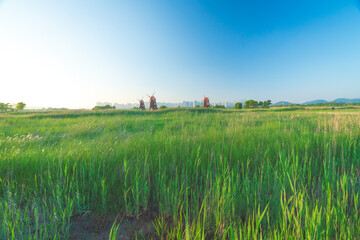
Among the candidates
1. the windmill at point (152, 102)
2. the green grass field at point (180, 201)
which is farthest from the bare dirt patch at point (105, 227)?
the windmill at point (152, 102)

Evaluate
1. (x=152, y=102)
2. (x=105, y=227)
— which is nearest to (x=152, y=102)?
(x=152, y=102)

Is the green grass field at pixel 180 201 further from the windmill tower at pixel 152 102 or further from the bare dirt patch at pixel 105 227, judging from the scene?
the windmill tower at pixel 152 102

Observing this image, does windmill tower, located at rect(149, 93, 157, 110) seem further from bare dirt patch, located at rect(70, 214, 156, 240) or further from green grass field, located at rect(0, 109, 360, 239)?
bare dirt patch, located at rect(70, 214, 156, 240)

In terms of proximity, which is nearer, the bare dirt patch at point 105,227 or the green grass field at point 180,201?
the green grass field at point 180,201

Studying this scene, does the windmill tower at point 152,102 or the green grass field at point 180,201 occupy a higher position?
the windmill tower at point 152,102

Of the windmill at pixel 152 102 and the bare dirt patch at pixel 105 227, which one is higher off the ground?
the windmill at pixel 152 102

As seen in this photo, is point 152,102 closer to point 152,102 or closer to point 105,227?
point 152,102

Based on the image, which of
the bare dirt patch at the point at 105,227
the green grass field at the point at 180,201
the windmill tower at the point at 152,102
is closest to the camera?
the green grass field at the point at 180,201

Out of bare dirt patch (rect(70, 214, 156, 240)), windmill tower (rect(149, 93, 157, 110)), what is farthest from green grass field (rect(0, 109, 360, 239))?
windmill tower (rect(149, 93, 157, 110))

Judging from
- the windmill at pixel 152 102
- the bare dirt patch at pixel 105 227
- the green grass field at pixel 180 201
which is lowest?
the bare dirt patch at pixel 105 227

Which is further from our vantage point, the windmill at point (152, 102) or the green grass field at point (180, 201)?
the windmill at point (152, 102)

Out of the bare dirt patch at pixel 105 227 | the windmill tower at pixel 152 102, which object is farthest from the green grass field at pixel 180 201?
the windmill tower at pixel 152 102

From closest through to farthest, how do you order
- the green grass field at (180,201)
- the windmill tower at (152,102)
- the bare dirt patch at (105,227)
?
the green grass field at (180,201)
the bare dirt patch at (105,227)
the windmill tower at (152,102)

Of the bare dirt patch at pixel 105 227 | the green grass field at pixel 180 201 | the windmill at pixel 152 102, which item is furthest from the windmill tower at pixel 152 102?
the bare dirt patch at pixel 105 227
